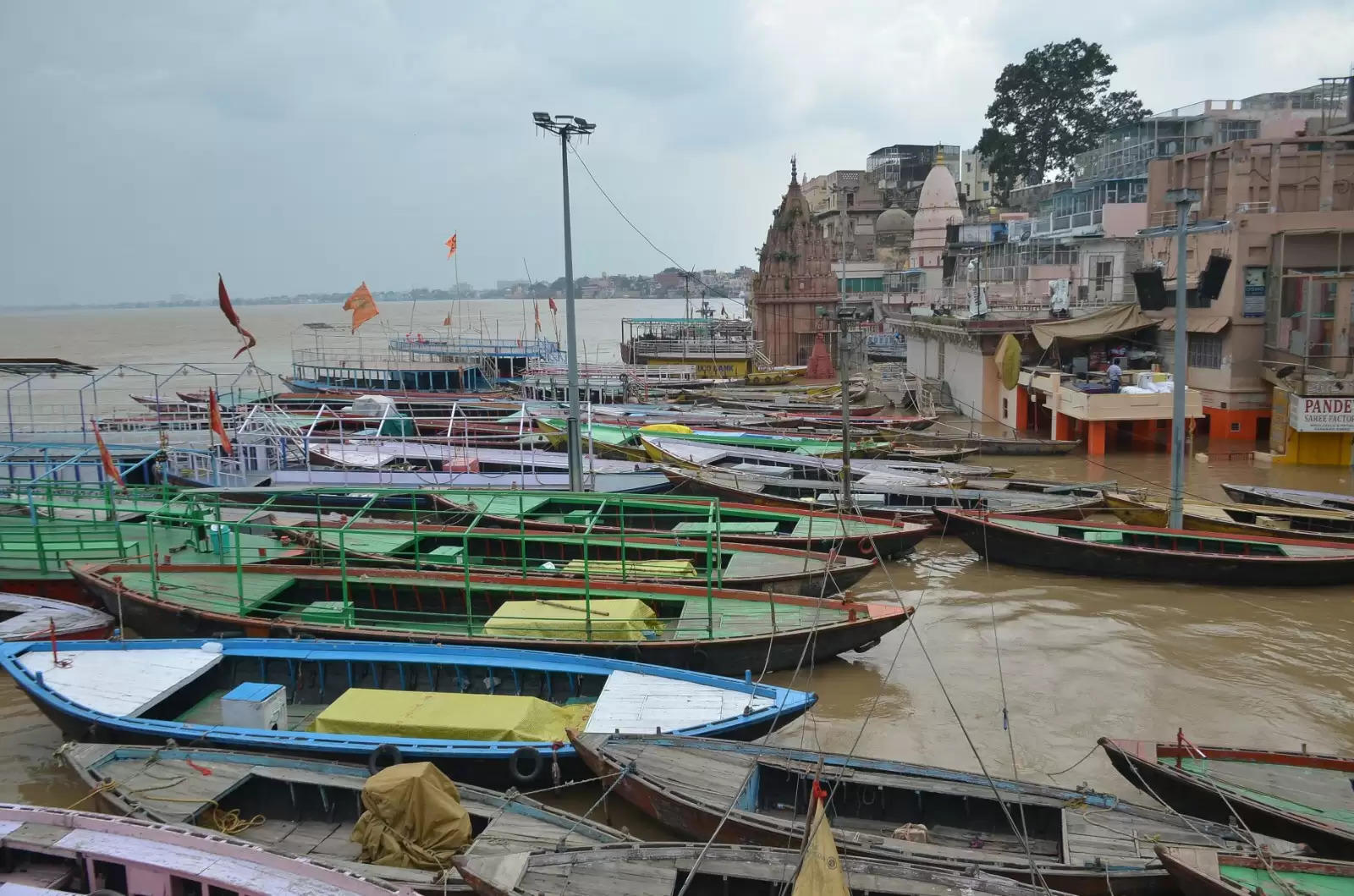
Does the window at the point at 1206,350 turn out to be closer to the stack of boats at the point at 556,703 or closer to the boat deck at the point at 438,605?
the stack of boats at the point at 556,703

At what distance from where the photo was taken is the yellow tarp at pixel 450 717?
10.1m

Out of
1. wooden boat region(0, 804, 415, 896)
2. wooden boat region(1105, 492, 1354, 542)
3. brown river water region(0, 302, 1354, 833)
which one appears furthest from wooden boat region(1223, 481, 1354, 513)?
wooden boat region(0, 804, 415, 896)

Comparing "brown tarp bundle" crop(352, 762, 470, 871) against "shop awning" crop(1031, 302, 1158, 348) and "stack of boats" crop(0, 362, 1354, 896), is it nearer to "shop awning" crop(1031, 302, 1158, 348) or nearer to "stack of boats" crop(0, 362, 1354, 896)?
"stack of boats" crop(0, 362, 1354, 896)

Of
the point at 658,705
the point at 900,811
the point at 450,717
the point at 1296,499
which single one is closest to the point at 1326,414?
the point at 1296,499

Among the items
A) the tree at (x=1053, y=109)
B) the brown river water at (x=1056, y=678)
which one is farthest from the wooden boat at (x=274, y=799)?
the tree at (x=1053, y=109)

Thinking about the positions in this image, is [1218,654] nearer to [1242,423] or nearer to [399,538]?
[399,538]

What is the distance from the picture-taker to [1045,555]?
18.5 m

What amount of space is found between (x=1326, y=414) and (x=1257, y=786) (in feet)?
72.2

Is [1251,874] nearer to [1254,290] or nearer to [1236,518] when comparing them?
[1236,518]

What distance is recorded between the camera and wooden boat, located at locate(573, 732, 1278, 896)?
305 inches

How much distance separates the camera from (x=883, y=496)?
22.2m

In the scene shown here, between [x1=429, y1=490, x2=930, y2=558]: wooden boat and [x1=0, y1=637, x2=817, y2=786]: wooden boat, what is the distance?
4.32m

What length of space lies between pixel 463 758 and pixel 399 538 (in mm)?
7748

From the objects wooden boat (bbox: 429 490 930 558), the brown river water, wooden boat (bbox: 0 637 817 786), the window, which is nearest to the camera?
wooden boat (bbox: 0 637 817 786)
